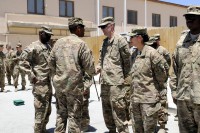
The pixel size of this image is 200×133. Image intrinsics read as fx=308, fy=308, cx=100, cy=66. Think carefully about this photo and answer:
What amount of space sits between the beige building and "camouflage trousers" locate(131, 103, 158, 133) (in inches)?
700

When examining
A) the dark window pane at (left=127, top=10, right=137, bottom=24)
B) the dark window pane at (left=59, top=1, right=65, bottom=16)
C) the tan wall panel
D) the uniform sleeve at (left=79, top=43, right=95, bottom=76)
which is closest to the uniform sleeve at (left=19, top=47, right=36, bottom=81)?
the uniform sleeve at (left=79, top=43, right=95, bottom=76)

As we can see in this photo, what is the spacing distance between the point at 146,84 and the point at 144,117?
459 mm

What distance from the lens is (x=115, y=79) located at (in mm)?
5230

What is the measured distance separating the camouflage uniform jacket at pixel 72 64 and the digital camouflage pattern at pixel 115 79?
548mm

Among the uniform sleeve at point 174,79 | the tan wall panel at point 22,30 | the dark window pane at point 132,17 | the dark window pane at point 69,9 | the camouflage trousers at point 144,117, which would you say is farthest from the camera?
the dark window pane at point 132,17

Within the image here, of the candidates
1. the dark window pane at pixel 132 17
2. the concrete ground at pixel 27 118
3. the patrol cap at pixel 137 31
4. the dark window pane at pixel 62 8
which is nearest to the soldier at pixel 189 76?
the patrol cap at pixel 137 31

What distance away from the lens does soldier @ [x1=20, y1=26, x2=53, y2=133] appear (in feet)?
18.4

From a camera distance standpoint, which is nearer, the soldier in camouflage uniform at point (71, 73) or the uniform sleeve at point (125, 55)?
the soldier in camouflage uniform at point (71, 73)

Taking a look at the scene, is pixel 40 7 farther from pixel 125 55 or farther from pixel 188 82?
pixel 188 82

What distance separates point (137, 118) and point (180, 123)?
2.40 feet

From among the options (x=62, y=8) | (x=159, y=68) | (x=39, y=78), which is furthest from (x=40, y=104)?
(x=62, y=8)

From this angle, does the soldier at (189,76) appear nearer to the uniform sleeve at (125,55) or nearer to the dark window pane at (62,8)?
the uniform sleeve at (125,55)

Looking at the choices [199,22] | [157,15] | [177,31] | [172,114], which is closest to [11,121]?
[172,114]

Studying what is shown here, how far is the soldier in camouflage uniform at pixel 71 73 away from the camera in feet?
15.5
